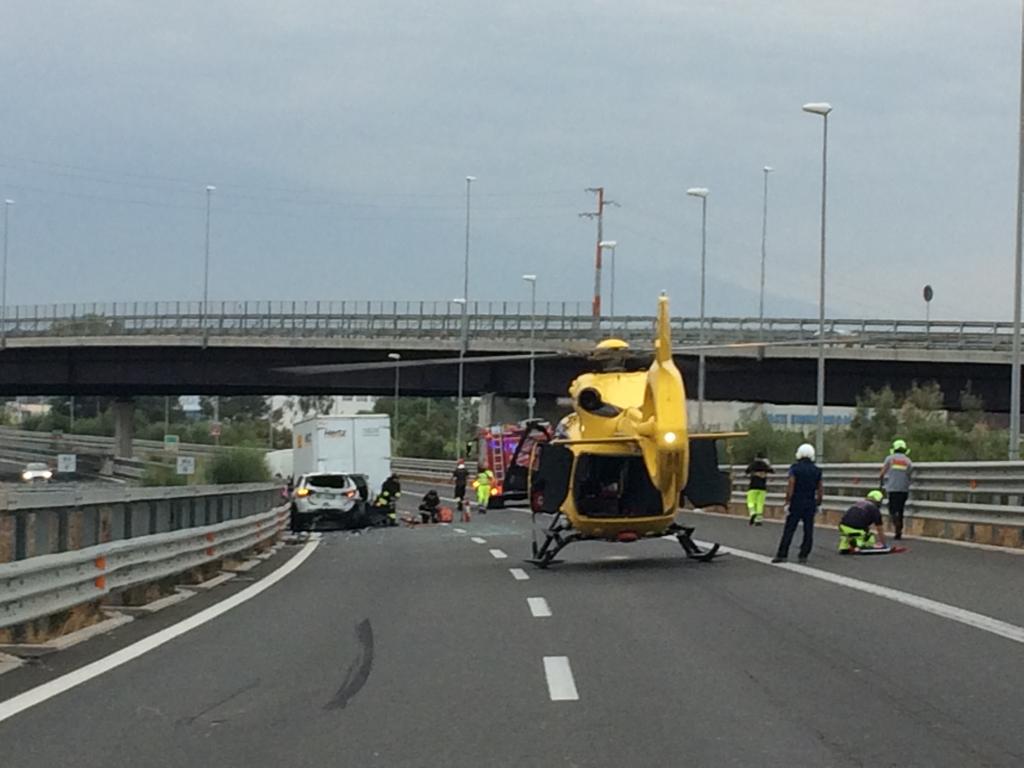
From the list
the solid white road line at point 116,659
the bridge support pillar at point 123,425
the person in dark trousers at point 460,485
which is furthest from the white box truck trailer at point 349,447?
the bridge support pillar at point 123,425

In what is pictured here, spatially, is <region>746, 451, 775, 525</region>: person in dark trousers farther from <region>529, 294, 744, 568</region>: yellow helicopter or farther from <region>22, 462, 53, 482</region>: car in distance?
<region>22, 462, 53, 482</region>: car in distance

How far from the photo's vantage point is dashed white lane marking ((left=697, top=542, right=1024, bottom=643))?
12.8 meters

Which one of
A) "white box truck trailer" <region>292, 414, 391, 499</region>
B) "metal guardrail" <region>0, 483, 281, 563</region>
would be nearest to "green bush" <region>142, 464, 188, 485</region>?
"white box truck trailer" <region>292, 414, 391, 499</region>

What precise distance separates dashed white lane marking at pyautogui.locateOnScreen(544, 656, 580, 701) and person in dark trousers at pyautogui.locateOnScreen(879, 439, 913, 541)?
14633mm

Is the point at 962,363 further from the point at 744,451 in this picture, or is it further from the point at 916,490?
the point at 916,490

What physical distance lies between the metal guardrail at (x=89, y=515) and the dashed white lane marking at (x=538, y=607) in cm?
433

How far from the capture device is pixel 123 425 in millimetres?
84375

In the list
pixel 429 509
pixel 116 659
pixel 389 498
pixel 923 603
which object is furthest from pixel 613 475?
pixel 429 509

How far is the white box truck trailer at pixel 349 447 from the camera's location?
4781cm

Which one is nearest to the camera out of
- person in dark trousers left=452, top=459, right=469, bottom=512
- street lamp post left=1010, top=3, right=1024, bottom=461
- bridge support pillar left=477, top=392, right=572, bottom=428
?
street lamp post left=1010, top=3, right=1024, bottom=461

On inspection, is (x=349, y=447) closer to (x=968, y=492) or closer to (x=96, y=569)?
(x=968, y=492)

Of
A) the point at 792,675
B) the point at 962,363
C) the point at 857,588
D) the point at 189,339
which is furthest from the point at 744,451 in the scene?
the point at 792,675

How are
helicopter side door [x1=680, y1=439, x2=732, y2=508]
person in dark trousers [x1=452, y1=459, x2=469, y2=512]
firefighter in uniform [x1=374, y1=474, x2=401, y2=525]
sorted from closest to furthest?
helicopter side door [x1=680, y1=439, x2=732, y2=508] → firefighter in uniform [x1=374, y1=474, x2=401, y2=525] → person in dark trousers [x1=452, y1=459, x2=469, y2=512]

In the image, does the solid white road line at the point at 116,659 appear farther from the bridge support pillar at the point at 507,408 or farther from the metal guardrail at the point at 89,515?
the bridge support pillar at the point at 507,408
